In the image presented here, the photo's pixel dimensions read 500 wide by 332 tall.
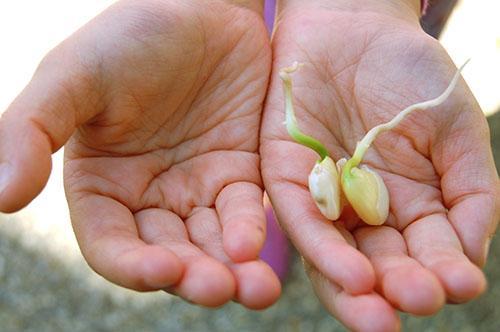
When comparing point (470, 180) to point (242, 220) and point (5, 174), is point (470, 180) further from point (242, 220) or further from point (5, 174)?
point (5, 174)

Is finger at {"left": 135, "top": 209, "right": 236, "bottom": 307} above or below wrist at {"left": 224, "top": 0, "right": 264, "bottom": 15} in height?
below

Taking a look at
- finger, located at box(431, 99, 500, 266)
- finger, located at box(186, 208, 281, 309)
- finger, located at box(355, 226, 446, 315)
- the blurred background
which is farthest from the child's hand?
the blurred background

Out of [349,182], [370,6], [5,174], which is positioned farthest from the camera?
[370,6]

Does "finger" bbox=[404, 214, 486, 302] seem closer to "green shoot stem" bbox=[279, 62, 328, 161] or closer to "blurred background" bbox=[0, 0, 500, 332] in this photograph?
"green shoot stem" bbox=[279, 62, 328, 161]

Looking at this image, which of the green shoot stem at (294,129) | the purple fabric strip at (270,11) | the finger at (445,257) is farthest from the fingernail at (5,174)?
the purple fabric strip at (270,11)

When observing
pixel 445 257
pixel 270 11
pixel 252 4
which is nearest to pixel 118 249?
pixel 445 257

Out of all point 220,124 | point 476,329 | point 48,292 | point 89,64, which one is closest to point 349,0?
point 220,124

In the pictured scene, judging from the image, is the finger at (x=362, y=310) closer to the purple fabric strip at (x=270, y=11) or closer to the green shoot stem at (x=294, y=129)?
the green shoot stem at (x=294, y=129)
